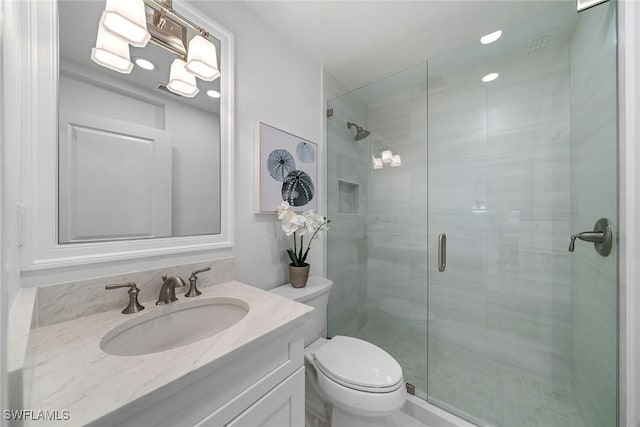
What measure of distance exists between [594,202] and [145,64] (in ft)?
6.78

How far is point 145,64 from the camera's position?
911 millimetres

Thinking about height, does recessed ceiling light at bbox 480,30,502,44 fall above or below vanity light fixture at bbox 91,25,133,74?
above

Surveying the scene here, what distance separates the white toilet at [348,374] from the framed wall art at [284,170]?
1.79ft

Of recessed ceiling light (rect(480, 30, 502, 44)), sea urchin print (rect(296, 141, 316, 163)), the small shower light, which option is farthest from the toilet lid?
recessed ceiling light (rect(480, 30, 502, 44))

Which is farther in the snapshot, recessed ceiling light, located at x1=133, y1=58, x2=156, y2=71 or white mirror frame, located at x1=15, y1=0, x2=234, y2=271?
recessed ceiling light, located at x1=133, y1=58, x2=156, y2=71

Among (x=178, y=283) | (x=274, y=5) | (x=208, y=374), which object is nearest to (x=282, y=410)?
(x=208, y=374)

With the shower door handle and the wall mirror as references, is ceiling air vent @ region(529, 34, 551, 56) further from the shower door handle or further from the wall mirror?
the wall mirror

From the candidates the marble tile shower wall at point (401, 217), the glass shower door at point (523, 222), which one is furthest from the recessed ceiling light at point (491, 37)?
the marble tile shower wall at point (401, 217)

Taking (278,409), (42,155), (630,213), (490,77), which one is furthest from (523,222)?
(42,155)

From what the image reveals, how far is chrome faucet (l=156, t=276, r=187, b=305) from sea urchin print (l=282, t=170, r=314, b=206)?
2.40 ft

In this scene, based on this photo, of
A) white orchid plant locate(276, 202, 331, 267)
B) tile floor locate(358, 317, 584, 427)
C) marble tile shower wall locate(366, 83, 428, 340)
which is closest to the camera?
tile floor locate(358, 317, 584, 427)

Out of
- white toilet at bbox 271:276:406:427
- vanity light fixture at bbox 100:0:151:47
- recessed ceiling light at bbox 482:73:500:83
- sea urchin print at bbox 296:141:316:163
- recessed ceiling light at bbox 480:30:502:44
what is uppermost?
recessed ceiling light at bbox 480:30:502:44

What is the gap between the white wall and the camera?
1214mm

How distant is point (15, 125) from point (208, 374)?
851 millimetres
